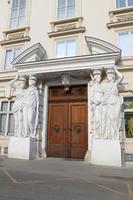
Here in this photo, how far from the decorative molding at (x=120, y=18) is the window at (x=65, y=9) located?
7.09ft

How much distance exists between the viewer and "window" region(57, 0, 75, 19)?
11648mm

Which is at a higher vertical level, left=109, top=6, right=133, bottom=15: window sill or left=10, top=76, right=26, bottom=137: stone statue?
left=109, top=6, right=133, bottom=15: window sill

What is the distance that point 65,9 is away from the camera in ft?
38.8

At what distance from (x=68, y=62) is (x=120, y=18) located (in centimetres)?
342

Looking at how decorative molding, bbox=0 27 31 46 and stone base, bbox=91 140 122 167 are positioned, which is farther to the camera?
decorative molding, bbox=0 27 31 46

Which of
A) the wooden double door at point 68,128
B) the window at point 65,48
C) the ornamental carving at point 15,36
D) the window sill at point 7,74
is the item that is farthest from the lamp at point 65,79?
the ornamental carving at point 15,36

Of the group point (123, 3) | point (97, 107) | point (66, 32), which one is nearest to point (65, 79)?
point (97, 107)

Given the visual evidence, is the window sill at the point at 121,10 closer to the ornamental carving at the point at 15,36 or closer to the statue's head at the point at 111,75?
the statue's head at the point at 111,75

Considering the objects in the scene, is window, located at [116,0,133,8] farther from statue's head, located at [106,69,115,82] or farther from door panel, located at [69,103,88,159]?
door panel, located at [69,103,88,159]

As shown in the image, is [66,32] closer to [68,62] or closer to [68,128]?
[68,62]

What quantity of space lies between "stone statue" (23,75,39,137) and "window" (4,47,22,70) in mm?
2684

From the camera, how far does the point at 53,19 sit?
1177 centimetres

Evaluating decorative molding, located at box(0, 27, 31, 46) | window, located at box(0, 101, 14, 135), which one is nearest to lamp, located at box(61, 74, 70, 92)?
window, located at box(0, 101, 14, 135)

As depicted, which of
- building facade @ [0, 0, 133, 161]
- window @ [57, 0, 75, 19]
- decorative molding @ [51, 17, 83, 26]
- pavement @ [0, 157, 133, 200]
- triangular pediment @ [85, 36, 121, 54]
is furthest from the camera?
window @ [57, 0, 75, 19]
